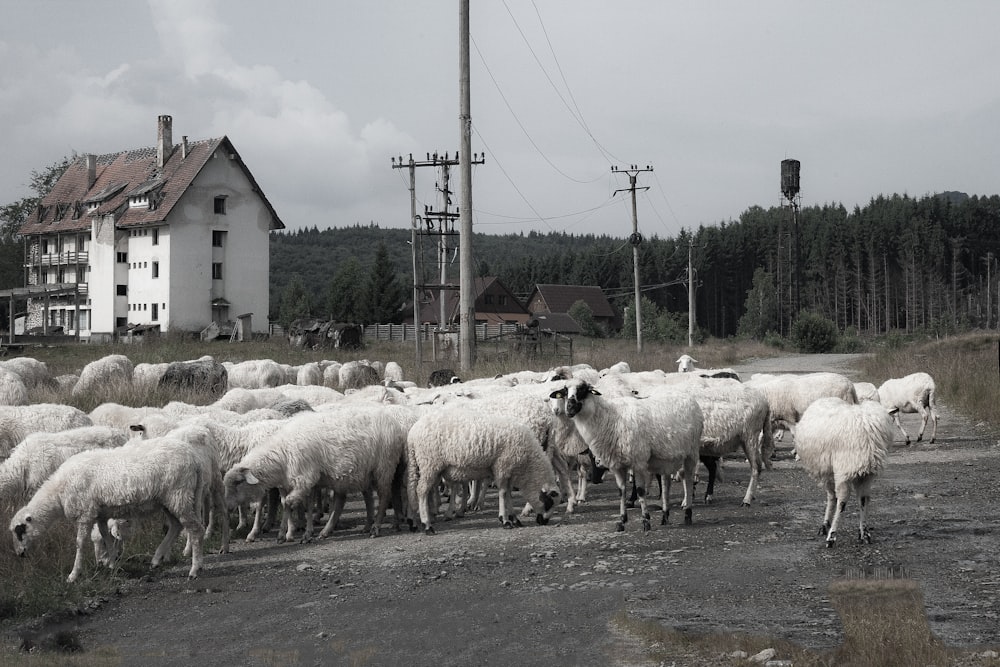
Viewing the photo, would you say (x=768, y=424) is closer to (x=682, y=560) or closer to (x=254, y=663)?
(x=682, y=560)

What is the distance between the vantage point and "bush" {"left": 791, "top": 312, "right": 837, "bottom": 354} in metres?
60.2

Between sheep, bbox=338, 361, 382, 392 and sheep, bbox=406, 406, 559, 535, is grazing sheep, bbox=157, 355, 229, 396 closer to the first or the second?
sheep, bbox=338, 361, 382, 392

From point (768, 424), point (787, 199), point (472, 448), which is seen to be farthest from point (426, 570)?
point (787, 199)

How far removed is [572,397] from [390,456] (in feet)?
8.30

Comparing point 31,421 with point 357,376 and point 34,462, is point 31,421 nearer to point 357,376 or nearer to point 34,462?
point 34,462

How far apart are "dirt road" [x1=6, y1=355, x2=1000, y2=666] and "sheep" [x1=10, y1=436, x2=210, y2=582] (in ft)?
2.53

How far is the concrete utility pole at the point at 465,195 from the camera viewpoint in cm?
2528

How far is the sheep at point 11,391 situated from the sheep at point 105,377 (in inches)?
57.7

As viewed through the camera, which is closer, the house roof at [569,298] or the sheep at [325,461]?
the sheep at [325,461]

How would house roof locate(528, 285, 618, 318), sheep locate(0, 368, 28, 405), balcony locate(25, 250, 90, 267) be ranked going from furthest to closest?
1. house roof locate(528, 285, 618, 318)
2. balcony locate(25, 250, 90, 267)
3. sheep locate(0, 368, 28, 405)

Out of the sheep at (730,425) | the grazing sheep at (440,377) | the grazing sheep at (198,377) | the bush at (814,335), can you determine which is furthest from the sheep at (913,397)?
the bush at (814,335)

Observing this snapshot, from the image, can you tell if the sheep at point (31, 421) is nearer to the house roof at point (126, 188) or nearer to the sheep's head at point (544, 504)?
the sheep's head at point (544, 504)

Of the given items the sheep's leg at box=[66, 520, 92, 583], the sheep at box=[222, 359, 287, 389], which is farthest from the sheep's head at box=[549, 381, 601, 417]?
the sheep at box=[222, 359, 287, 389]

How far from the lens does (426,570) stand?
9.99 m
